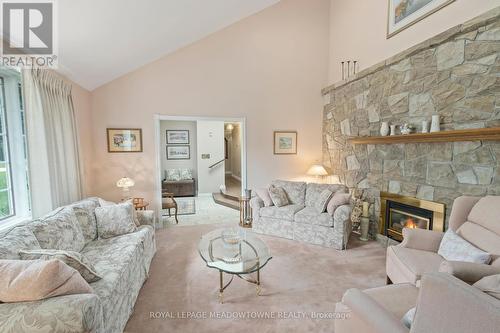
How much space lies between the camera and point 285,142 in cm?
498

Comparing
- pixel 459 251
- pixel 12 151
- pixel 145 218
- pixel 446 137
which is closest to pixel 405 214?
pixel 446 137

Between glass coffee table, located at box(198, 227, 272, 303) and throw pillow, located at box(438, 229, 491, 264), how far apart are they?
1.57m

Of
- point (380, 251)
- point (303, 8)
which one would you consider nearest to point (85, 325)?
point (380, 251)

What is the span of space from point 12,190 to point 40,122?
0.84 m

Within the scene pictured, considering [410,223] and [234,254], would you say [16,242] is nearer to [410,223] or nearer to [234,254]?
[234,254]

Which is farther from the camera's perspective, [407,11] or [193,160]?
[193,160]

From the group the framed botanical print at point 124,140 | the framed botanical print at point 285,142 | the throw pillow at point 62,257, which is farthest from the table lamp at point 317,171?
the throw pillow at point 62,257

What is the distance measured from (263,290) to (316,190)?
218cm

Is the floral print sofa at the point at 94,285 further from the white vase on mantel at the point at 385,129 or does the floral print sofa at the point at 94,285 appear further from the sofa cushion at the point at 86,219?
the white vase on mantel at the point at 385,129

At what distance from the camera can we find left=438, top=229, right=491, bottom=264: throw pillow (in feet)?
5.68

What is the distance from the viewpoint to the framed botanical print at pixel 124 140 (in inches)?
165

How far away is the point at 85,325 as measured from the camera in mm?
1182

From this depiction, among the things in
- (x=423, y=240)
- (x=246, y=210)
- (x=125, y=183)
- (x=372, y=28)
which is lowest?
(x=246, y=210)

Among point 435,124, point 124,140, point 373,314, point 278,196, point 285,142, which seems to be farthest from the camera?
point 285,142
